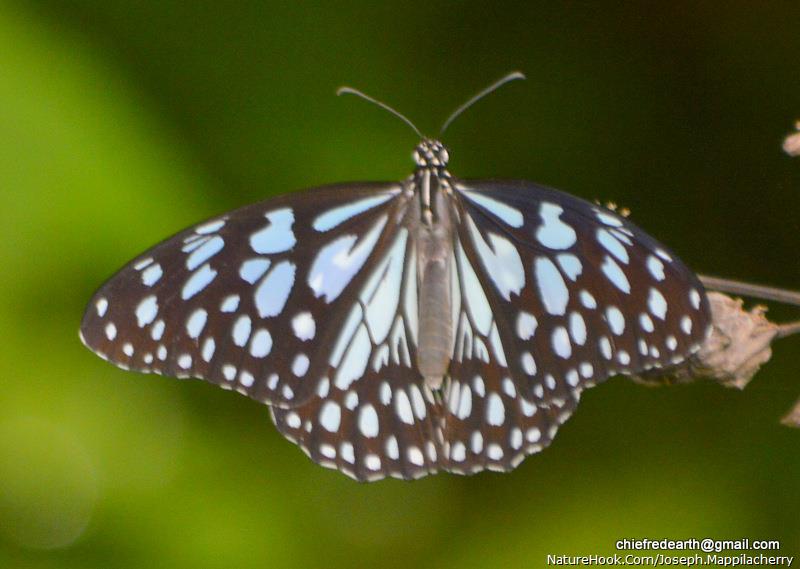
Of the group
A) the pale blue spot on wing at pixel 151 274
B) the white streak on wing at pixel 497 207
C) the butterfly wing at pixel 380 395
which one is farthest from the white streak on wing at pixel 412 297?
the pale blue spot on wing at pixel 151 274

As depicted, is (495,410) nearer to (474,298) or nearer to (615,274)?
(474,298)

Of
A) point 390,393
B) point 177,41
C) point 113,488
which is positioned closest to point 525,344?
point 390,393

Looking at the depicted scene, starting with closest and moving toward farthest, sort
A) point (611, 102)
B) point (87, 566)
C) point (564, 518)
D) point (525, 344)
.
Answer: point (525, 344) < point (87, 566) < point (564, 518) < point (611, 102)

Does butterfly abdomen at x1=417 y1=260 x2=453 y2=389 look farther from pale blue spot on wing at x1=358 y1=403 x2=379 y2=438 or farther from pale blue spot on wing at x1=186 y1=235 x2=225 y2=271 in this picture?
pale blue spot on wing at x1=186 y1=235 x2=225 y2=271

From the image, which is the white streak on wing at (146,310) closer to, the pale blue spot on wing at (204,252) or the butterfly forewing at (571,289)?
the pale blue spot on wing at (204,252)

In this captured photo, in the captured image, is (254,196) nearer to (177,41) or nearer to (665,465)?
(177,41)

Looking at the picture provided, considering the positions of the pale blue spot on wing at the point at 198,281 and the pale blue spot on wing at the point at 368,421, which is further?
the pale blue spot on wing at the point at 368,421

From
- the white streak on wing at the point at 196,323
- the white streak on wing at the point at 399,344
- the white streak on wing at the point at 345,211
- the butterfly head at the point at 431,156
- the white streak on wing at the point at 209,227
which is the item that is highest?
the butterfly head at the point at 431,156
